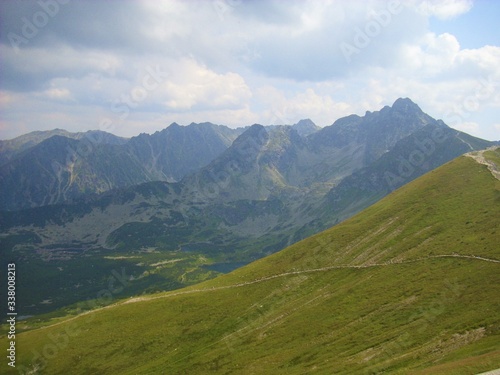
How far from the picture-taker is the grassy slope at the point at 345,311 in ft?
239

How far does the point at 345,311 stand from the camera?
9681 cm

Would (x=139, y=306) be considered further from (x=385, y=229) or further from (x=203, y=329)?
(x=385, y=229)

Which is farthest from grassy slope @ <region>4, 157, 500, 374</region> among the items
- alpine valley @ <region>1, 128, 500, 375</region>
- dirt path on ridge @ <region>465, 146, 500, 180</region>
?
dirt path on ridge @ <region>465, 146, 500, 180</region>

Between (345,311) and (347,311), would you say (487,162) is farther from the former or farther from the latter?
(345,311)

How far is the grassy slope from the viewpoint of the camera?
7294 cm

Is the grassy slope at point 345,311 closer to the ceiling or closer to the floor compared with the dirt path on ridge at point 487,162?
closer to the floor

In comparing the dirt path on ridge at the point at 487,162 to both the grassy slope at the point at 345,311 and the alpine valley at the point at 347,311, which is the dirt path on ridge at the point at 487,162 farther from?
the grassy slope at the point at 345,311

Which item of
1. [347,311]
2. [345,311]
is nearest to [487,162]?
[347,311]

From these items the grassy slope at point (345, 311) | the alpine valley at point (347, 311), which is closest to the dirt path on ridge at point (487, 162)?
the alpine valley at point (347, 311)

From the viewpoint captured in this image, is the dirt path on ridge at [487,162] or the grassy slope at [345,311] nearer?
the grassy slope at [345,311]

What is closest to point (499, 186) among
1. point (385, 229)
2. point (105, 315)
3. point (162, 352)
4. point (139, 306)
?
point (385, 229)

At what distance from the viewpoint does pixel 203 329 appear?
116 metres

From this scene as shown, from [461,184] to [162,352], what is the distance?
125633 millimetres

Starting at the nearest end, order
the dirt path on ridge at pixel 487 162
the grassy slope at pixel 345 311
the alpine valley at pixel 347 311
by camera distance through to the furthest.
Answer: the alpine valley at pixel 347 311
the grassy slope at pixel 345 311
the dirt path on ridge at pixel 487 162
